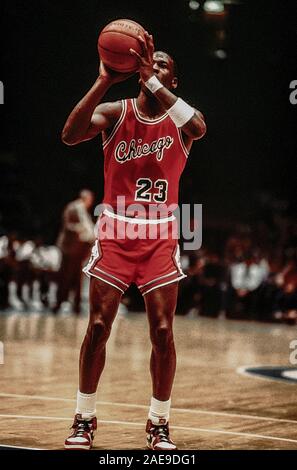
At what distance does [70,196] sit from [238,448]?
16.0 metres

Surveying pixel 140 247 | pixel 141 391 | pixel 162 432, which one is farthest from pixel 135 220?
pixel 141 391

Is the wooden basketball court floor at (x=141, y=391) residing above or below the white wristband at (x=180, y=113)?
below

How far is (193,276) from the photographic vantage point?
1520 cm

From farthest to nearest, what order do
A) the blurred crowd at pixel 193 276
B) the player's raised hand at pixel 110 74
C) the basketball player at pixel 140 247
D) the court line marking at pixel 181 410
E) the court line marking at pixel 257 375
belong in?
the blurred crowd at pixel 193 276
the court line marking at pixel 257 375
the court line marking at pixel 181 410
the basketball player at pixel 140 247
the player's raised hand at pixel 110 74

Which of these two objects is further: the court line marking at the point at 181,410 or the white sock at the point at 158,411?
the court line marking at the point at 181,410

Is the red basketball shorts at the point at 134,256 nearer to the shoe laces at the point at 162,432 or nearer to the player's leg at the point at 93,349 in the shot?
the player's leg at the point at 93,349

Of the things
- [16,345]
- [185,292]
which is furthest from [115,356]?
[185,292]

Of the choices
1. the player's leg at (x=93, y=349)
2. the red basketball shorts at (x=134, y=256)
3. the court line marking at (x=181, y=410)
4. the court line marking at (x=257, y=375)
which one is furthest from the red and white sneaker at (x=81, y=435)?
the court line marking at (x=257, y=375)

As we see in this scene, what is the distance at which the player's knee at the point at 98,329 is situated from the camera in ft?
15.0

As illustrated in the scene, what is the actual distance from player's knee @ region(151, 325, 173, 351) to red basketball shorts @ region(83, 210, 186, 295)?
0.21 meters

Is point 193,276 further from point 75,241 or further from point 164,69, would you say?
point 164,69

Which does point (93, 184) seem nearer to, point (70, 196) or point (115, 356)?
point (70, 196)

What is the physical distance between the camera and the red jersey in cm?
470
